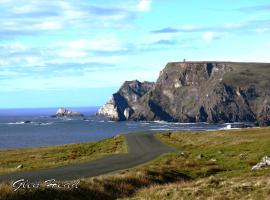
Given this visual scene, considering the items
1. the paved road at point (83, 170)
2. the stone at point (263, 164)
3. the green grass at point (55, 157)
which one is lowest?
the green grass at point (55, 157)

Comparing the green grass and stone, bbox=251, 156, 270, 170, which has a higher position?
stone, bbox=251, 156, 270, 170

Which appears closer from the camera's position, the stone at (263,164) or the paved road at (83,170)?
the paved road at (83,170)

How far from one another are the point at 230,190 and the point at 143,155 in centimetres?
3599

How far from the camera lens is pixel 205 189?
2484 centimetres

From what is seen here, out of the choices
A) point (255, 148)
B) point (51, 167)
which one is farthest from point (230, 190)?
point (255, 148)

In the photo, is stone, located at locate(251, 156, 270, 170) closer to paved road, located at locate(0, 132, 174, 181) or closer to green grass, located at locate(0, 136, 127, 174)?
paved road, located at locate(0, 132, 174, 181)

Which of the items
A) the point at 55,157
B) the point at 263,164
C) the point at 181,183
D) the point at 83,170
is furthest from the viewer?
the point at 55,157

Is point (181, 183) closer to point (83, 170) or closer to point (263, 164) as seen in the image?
point (263, 164)

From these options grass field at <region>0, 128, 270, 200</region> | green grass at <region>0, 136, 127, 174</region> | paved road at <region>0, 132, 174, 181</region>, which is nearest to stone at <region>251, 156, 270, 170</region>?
grass field at <region>0, 128, 270, 200</region>

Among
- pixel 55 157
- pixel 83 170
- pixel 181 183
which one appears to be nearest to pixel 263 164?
pixel 181 183

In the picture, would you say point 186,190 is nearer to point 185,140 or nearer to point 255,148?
point 255,148

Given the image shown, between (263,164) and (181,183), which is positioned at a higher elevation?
(263,164)

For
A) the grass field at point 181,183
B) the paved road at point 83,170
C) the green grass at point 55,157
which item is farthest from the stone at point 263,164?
the green grass at point 55,157

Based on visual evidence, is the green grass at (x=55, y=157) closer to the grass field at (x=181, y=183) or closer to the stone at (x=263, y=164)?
the grass field at (x=181, y=183)
